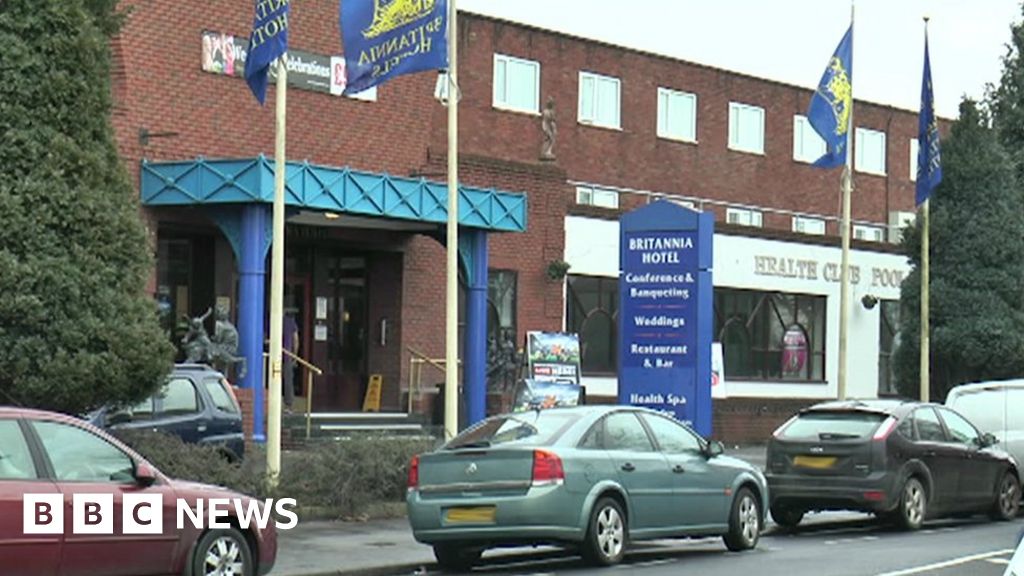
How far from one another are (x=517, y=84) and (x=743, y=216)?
8.72 m

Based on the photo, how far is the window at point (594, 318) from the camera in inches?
1351

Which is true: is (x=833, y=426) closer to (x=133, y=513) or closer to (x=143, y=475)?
(x=143, y=475)

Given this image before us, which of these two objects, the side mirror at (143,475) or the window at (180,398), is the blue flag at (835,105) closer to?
the window at (180,398)

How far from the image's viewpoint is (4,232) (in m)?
16.0

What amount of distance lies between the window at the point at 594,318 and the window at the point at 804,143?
535 inches

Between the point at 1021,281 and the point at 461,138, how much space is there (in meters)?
12.9

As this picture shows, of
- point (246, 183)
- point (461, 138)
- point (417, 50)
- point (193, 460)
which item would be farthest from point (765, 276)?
point (193, 460)

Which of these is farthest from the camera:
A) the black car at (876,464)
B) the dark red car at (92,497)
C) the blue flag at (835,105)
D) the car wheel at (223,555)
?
the blue flag at (835,105)

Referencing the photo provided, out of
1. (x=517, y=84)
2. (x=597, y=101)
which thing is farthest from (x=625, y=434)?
(x=597, y=101)

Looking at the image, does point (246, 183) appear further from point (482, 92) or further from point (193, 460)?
point (482, 92)

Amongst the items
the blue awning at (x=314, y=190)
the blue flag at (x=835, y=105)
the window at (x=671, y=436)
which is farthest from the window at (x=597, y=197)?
the window at (x=671, y=436)

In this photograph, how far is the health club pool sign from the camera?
22.8m

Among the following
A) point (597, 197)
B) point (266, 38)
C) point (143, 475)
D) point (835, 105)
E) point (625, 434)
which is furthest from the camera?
point (597, 197)

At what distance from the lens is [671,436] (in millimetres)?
16781
